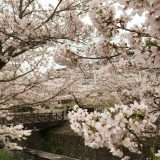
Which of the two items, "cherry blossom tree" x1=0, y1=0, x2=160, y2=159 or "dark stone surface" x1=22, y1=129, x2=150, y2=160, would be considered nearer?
"cherry blossom tree" x1=0, y1=0, x2=160, y2=159

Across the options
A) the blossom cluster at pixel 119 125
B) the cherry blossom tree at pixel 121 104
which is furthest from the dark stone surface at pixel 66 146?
the blossom cluster at pixel 119 125

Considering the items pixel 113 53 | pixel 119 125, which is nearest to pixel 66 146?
pixel 113 53

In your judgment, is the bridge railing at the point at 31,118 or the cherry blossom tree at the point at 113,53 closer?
the cherry blossom tree at the point at 113,53

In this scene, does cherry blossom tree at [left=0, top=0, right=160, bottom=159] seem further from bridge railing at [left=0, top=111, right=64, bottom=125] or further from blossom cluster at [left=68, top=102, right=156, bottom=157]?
bridge railing at [left=0, top=111, right=64, bottom=125]

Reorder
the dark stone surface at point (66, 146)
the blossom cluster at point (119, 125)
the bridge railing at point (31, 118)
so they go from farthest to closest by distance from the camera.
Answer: the bridge railing at point (31, 118) < the dark stone surface at point (66, 146) < the blossom cluster at point (119, 125)

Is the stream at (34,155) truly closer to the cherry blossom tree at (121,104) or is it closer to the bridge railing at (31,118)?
the bridge railing at (31,118)

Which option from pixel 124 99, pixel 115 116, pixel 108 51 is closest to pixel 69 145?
pixel 124 99

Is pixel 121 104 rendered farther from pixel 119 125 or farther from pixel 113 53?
pixel 113 53

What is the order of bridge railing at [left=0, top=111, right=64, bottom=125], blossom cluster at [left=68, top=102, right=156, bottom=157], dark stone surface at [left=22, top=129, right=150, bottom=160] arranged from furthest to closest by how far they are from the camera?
bridge railing at [left=0, top=111, right=64, bottom=125] → dark stone surface at [left=22, top=129, right=150, bottom=160] → blossom cluster at [left=68, top=102, right=156, bottom=157]

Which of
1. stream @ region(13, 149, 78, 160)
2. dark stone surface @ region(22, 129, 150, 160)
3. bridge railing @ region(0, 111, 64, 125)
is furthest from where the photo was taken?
bridge railing @ region(0, 111, 64, 125)

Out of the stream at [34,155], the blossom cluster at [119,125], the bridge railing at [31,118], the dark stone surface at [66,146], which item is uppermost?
the blossom cluster at [119,125]

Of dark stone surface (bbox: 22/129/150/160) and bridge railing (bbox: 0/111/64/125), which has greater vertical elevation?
bridge railing (bbox: 0/111/64/125)

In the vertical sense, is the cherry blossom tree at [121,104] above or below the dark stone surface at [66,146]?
above

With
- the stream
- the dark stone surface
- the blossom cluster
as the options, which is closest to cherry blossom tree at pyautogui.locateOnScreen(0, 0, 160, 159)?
the blossom cluster
